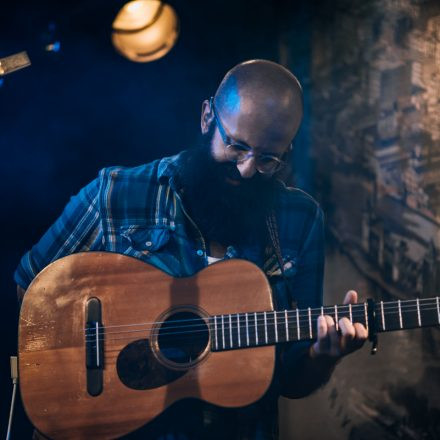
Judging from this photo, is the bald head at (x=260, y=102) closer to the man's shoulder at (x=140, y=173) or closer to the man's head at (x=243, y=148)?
the man's head at (x=243, y=148)

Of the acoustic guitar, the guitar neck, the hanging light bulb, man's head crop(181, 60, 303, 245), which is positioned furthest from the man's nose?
the hanging light bulb

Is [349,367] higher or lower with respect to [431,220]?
Result: lower

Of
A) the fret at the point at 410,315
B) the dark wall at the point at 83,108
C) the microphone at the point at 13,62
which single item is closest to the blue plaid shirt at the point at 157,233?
the fret at the point at 410,315

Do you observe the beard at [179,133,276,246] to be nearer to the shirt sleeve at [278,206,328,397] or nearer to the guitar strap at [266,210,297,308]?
the guitar strap at [266,210,297,308]

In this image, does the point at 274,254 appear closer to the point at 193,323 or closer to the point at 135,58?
the point at 193,323

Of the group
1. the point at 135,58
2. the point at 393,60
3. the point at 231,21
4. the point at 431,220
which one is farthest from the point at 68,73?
the point at 431,220

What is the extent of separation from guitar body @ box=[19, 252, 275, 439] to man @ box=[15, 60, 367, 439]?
0.17 m

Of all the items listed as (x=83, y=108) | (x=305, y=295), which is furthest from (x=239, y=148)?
(x=83, y=108)

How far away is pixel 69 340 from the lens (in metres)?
2.01

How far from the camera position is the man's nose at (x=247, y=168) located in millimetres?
2227

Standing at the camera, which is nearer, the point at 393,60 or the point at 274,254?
the point at 274,254

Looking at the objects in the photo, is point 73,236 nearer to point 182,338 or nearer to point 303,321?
point 182,338

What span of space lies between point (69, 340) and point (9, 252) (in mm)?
1208

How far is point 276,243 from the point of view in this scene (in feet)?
7.89
